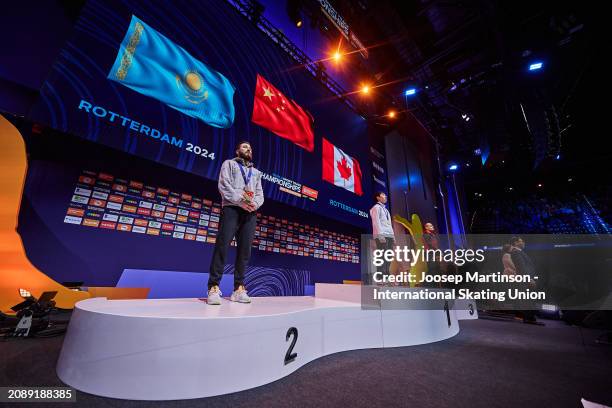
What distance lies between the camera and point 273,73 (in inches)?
187

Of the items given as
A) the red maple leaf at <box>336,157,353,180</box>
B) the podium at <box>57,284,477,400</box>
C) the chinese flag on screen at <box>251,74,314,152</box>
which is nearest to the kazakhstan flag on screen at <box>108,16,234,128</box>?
the chinese flag on screen at <box>251,74,314,152</box>

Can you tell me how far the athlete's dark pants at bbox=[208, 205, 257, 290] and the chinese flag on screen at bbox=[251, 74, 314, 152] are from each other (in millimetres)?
2759

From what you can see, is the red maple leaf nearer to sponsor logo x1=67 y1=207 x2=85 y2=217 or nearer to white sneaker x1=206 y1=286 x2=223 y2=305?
white sneaker x1=206 y1=286 x2=223 y2=305

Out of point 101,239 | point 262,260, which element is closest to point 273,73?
point 262,260

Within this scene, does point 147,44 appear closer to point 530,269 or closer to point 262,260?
point 262,260

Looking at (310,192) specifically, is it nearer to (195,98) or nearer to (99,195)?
(195,98)

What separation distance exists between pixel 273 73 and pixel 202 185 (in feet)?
9.56

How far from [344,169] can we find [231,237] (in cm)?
441

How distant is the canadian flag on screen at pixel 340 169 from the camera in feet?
17.6

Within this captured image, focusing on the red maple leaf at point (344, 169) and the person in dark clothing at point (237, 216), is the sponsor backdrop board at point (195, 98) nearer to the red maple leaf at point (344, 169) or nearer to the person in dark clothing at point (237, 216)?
the red maple leaf at point (344, 169)

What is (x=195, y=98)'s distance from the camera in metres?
3.46

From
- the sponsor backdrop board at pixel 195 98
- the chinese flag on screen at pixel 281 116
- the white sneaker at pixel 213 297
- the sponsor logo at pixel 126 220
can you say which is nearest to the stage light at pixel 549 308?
the sponsor backdrop board at pixel 195 98

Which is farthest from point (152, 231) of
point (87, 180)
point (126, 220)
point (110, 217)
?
point (87, 180)

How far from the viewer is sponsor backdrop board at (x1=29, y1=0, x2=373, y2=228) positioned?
2613 millimetres
